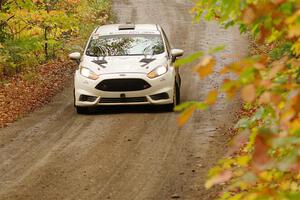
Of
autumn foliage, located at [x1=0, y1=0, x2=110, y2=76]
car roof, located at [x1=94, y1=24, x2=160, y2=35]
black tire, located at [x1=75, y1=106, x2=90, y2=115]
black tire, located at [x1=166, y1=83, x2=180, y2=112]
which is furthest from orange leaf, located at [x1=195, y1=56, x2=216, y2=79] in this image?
autumn foliage, located at [x1=0, y1=0, x2=110, y2=76]

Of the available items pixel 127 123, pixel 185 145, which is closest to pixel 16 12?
pixel 127 123

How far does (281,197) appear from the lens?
2.54m

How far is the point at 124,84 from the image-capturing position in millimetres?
13094

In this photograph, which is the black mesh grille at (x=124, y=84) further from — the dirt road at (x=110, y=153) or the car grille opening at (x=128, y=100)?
the dirt road at (x=110, y=153)

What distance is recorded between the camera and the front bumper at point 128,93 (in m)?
13.1

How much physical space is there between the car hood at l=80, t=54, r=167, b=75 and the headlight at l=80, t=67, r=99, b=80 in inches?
2.9

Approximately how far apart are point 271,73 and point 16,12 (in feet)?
51.7

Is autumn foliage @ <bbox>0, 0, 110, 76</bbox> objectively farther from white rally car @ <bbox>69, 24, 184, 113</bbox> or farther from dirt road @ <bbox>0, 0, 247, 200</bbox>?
white rally car @ <bbox>69, 24, 184, 113</bbox>

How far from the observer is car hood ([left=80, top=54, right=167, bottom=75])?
13141 mm

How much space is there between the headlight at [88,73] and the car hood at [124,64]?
0.24ft

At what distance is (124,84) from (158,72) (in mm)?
768

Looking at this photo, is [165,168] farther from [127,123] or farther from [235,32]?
[235,32]

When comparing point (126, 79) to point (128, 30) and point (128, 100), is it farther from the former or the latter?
point (128, 30)

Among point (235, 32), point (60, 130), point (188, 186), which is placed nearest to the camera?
point (188, 186)
